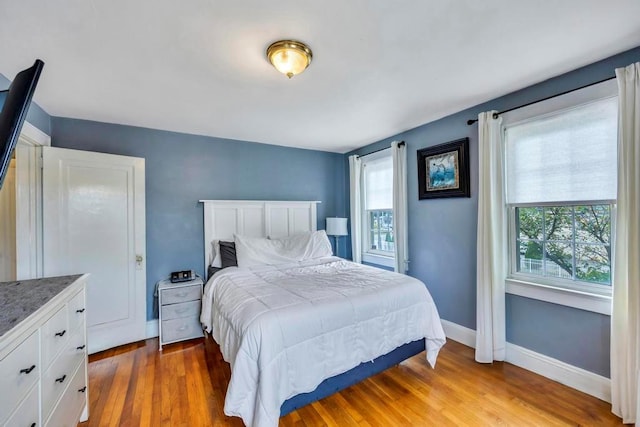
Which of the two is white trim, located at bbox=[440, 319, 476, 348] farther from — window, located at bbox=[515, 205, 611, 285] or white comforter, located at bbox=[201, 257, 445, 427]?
window, located at bbox=[515, 205, 611, 285]

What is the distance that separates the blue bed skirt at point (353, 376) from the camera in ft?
5.63

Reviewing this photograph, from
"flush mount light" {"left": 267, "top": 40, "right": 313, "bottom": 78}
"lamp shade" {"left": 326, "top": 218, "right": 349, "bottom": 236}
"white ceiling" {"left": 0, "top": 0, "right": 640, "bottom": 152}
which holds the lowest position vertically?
"lamp shade" {"left": 326, "top": 218, "right": 349, "bottom": 236}

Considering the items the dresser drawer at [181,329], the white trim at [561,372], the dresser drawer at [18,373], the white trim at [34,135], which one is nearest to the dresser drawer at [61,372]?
the dresser drawer at [18,373]

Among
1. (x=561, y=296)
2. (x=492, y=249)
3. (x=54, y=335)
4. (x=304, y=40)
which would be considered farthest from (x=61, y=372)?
(x=561, y=296)

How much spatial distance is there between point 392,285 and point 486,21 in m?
1.86

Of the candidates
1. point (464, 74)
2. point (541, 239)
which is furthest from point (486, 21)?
point (541, 239)

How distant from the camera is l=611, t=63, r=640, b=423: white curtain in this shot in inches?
67.1

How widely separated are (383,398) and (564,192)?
83.3 inches

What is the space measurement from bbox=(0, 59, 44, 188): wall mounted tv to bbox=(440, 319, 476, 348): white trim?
11.4 feet

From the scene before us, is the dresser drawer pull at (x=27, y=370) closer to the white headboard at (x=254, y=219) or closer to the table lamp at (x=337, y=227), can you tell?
the white headboard at (x=254, y=219)

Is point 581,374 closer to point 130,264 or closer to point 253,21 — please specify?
point 253,21

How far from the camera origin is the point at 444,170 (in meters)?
3.01

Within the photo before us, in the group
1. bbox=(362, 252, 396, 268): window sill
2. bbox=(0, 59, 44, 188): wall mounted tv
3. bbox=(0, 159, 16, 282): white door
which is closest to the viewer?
bbox=(0, 59, 44, 188): wall mounted tv

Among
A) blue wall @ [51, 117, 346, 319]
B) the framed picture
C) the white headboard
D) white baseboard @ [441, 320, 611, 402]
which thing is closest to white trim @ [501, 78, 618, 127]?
the framed picture
